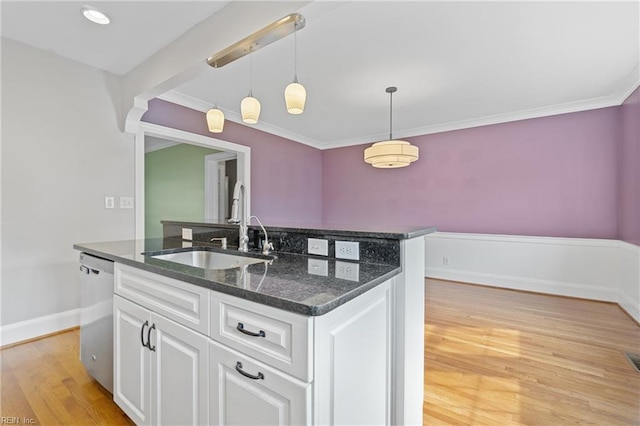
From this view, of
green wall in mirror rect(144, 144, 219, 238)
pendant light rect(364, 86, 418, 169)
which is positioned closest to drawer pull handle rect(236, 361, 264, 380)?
pendant light rect(364, 86, 418, 169)

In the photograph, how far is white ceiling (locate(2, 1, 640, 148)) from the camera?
6.58 ft

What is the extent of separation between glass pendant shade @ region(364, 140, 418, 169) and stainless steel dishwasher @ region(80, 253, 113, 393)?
2596 mm

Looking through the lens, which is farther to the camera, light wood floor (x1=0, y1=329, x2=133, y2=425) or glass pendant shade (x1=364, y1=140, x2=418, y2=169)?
glass pendant shade (x1=364, y1=140, x2=418, y2=169)

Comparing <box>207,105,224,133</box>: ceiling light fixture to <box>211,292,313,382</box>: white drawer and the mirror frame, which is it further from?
<box>211,292,313,382</box>: white drawer

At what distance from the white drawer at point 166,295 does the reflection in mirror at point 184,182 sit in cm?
340

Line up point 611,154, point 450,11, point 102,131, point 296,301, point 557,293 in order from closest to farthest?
point 296,301, point 450,11, point 102,131, point 611,154, point 557,293

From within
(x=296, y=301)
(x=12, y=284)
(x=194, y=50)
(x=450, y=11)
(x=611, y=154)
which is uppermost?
(x=450, y=11)

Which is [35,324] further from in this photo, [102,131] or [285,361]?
[285,361]

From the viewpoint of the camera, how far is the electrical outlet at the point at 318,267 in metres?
1.19

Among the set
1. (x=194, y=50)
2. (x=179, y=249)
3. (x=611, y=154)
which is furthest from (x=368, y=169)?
(x=179, y=249)

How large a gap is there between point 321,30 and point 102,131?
2.34 metres

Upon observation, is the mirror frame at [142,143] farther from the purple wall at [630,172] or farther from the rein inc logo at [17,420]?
the purple wall at [630,172]

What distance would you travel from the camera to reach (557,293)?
3.75 meters

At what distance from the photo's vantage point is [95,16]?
6.86ft
